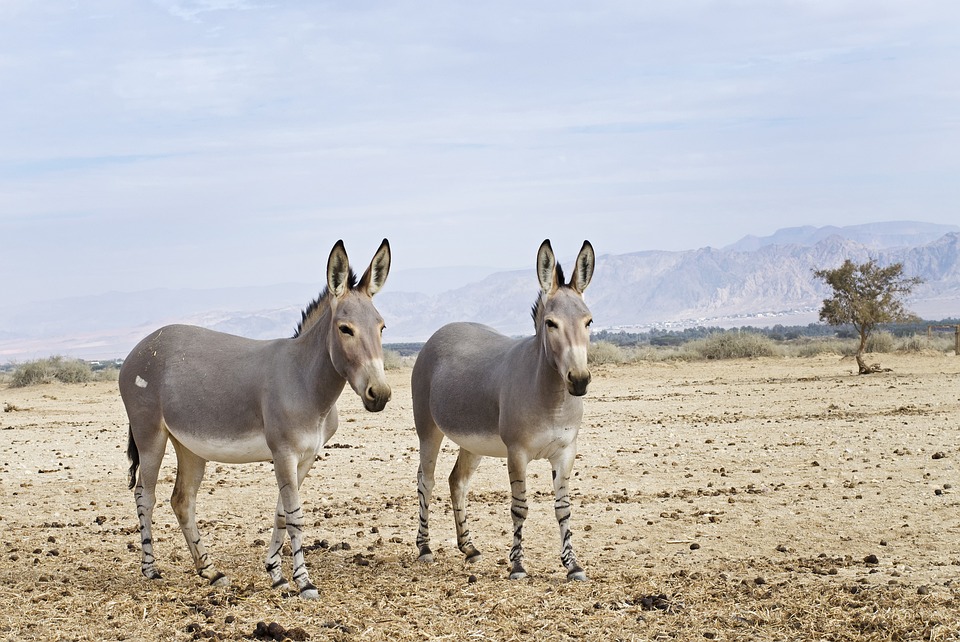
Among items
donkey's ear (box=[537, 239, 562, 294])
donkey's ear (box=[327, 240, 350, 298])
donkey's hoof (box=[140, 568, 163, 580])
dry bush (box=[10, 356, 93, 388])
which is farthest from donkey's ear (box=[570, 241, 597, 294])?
dry bush (box=[10, 356, 93, 388])

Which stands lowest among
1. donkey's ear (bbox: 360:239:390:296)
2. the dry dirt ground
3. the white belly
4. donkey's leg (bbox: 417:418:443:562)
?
the dry dirt ground

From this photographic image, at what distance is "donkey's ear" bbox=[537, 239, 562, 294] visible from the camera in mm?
8594

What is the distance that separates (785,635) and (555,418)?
2.63 m

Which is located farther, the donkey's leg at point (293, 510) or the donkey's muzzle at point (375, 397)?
the donkey's leg at point (293, 510)

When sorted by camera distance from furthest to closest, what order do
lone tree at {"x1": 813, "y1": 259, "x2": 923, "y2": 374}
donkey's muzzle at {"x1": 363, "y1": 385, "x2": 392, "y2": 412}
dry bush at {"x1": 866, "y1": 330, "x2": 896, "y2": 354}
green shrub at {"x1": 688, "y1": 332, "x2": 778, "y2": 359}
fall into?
green shrub at {"x1": 688, "y1": 332, "x2": 778, "y2": 359}, dry bush at {"x1": 866, "y1": 330, "x2": 896, "y2": 354}, lone tree at {"x1": 813, "y1": 259, "x2": 923, "y2": 374}, donkey's muzzle at {"x1": 363, "y1": 385, "x2": 392, "y2": 412}

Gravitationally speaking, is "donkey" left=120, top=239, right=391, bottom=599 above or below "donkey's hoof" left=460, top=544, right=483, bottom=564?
above

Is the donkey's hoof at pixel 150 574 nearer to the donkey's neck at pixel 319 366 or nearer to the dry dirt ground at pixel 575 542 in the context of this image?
the dry dirt ground at pixel 575 542

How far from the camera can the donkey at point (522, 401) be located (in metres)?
8.37

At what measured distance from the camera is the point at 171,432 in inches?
354

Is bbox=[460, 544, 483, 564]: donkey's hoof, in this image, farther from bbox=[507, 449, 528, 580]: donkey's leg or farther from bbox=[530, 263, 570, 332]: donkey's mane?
bbox=[530, 263, 570, 332]: donkey's mane

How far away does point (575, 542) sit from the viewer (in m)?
10.4

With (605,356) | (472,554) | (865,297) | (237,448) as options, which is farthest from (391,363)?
(237,448)

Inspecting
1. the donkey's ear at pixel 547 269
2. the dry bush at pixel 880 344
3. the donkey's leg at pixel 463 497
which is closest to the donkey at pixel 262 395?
the donkey's ear at pixel 547 269

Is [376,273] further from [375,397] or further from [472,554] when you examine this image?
[472,554]
